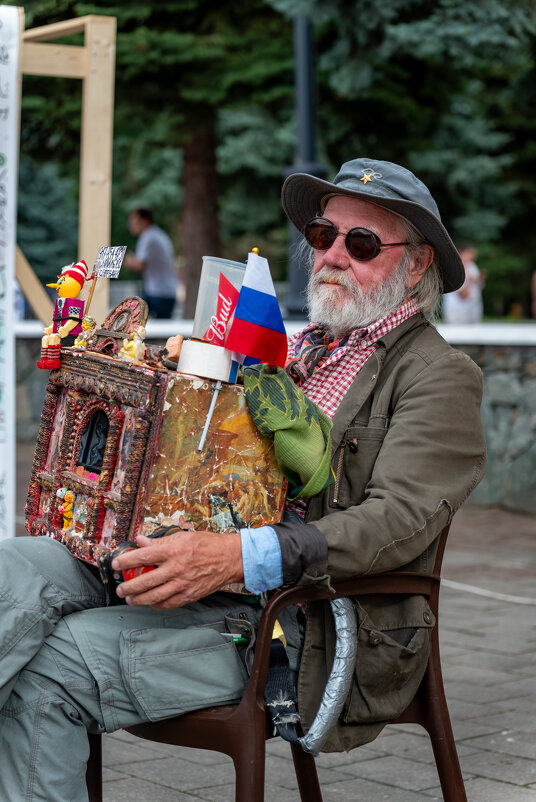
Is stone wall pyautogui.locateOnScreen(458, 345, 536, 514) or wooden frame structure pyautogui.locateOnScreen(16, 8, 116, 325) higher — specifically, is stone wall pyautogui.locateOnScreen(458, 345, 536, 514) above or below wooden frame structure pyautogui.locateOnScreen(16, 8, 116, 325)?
below

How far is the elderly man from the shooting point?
7.00 feet

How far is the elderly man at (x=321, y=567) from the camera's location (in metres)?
2.13

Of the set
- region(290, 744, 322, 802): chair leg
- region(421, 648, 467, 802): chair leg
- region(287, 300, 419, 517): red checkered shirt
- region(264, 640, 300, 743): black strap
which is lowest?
region(290, 744, 322, 802): chair leg

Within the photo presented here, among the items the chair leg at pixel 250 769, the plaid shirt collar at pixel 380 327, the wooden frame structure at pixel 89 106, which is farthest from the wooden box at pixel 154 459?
the wooden frame structure at pixel 89 106

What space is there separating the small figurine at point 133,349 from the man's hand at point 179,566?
0.36 metres

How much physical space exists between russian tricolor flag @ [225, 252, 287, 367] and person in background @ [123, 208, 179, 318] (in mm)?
9911

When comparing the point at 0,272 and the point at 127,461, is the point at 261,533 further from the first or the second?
the point at 0,272

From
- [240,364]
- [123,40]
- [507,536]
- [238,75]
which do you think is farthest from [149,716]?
[238,75]

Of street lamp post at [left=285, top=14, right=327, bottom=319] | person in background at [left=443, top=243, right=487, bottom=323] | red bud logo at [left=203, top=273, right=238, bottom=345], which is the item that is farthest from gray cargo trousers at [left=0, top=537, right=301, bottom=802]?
person in background at [left=443, top=243, right=487, bottom=323]

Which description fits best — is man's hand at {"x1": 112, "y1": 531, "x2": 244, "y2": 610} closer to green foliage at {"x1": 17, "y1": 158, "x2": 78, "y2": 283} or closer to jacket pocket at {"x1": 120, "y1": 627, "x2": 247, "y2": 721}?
jacket pocket at {"x1": 120, "y1": 627, "x2": 247, "y2": 721}

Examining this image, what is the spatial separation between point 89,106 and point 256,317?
2.60m

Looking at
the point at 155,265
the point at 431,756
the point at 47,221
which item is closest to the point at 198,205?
the point at 155,265

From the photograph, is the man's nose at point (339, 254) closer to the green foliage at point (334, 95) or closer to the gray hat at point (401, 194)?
the gray hat at point (401, 194)

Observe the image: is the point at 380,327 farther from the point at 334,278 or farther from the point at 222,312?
the point at 222,312
